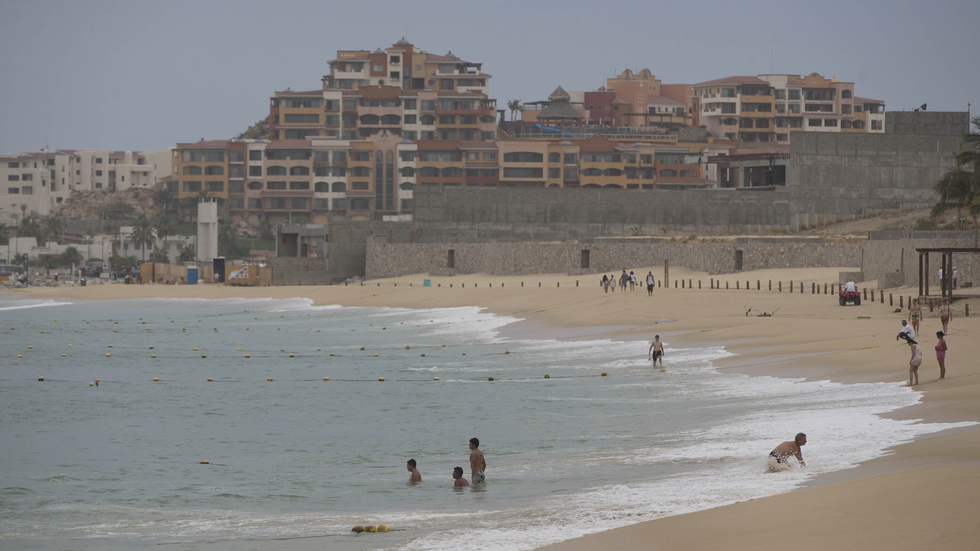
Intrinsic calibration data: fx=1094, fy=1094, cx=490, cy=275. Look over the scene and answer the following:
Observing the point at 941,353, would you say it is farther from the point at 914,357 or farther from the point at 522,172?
the point at 522,172

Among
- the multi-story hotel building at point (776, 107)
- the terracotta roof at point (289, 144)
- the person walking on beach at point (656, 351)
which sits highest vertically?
the multi-story hotel building at point (776, 107)

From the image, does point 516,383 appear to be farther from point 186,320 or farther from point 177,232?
point 177,232

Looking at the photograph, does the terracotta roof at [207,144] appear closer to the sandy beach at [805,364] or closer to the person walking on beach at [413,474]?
the sandy beach at [805,364]

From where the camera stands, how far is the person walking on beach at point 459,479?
1861cm

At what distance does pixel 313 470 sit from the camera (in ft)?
68.3

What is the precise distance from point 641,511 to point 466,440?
28.0ft

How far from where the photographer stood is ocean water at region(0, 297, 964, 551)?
53.1ft

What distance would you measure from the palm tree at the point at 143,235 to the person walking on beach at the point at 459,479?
136 m

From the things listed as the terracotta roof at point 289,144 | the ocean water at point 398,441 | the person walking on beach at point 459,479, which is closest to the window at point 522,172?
the terracotta roof at point 289,144

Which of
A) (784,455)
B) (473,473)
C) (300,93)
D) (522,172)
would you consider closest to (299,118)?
(300,93)

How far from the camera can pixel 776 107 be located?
180 meters

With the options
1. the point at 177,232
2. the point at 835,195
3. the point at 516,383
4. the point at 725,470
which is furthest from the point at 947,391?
the point at 177,232

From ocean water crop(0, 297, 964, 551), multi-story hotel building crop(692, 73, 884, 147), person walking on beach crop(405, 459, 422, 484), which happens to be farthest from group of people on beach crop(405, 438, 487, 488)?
multi-story hotel building crop(692, 73, 884, 147)

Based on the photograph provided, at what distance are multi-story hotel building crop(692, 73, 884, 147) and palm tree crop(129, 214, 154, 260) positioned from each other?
8920cm
